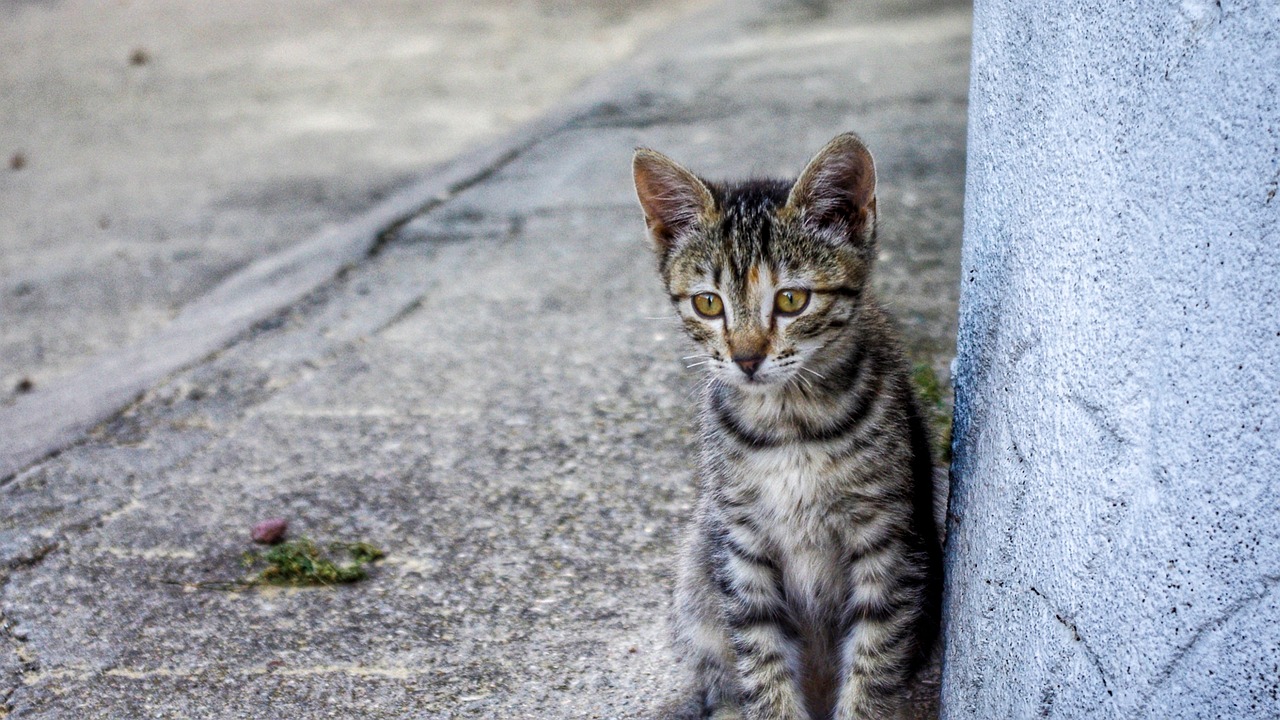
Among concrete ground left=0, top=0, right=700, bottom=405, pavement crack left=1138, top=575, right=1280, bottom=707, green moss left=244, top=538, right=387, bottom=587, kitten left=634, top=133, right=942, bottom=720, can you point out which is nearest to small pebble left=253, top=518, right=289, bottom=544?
green moss left=244, top=538, right=387, bottom=587

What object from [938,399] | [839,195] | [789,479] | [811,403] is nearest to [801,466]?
[789,479]

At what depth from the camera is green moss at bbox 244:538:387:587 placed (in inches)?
137

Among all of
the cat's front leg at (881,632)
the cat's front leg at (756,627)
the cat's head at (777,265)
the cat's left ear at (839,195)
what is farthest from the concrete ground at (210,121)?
the cat's front leg at (881,632)

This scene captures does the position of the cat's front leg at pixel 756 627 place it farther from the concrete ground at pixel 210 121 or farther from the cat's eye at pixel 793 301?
the concrete ground at pixel 210 121

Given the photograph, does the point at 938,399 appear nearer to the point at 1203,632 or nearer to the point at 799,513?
the point at 799,513

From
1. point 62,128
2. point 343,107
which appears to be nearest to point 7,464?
point 343,107

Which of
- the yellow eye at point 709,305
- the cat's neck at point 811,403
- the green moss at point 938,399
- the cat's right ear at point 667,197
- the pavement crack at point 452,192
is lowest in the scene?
the green moss at point 938,399

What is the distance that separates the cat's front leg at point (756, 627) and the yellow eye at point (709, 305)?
1.64 ft

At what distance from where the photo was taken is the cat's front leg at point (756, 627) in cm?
276

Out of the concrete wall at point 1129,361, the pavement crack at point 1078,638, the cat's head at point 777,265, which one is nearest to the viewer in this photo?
the concrete wall at point 1129,361

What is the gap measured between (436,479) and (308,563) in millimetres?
604

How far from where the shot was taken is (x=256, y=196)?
7.36 m

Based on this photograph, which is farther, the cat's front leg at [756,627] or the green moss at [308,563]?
the green moss at [308,563]

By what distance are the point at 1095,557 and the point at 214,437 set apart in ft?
10.9
